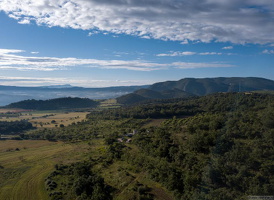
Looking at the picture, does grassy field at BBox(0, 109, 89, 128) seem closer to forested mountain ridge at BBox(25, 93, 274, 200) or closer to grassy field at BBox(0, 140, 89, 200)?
grassy field at BBox(0, 140, 89, 200)

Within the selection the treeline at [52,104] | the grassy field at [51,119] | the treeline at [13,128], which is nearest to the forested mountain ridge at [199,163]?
the treeline at [13,128]

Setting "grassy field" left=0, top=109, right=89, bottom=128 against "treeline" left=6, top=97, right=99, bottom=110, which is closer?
"grassy field" left=0, top=109, right=89, bottom=128

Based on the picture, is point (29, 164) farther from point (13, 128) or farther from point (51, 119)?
point (51, 119)

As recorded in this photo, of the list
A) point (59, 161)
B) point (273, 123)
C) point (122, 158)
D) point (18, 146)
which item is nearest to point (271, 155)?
point (273, 123)

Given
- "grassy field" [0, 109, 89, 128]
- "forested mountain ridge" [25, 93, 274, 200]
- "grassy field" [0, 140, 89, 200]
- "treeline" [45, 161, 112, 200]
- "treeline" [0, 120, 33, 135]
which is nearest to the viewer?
"forested mountain ridge" [25, 93, 274, 200]

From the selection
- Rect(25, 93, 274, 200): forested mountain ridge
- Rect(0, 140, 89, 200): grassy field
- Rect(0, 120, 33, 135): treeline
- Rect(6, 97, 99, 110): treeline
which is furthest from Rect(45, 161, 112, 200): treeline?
Rect(6, 97, 99, 110): treeline

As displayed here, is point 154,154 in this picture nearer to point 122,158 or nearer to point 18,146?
point 122,158

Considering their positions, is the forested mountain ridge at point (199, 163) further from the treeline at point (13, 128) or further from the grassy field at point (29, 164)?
the treeline at point (13, 128)

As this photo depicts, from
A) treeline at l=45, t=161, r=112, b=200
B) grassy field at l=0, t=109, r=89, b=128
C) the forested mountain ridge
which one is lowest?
grassy field at l=0, t=109, r=89, b=128
